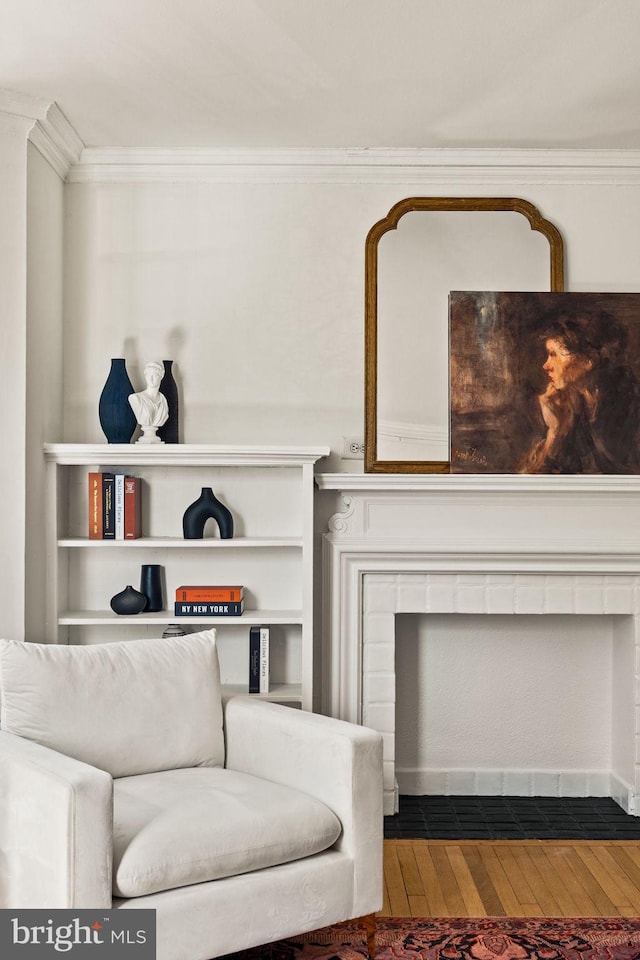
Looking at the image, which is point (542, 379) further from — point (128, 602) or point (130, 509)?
point (128, 602)

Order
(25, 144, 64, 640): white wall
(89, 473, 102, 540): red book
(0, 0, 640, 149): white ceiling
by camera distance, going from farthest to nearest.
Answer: (89, 473, 102, 540): red book, (25, 144, 64, 640): white wall, (0, 0, 640, 149): white ceiling

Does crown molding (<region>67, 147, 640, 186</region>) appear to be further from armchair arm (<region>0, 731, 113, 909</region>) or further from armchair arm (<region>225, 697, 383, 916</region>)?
armchair arm (<region>0, 731, 113, 909</region>)

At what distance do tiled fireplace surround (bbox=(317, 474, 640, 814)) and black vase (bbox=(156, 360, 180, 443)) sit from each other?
67 centimetres

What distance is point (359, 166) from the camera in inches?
148

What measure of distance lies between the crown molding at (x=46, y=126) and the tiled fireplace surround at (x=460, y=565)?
1.67 m

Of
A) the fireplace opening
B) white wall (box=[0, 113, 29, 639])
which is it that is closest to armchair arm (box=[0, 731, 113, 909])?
white wall (box=[0, 113, 29, 639])

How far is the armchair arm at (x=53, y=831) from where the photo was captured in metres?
2.04

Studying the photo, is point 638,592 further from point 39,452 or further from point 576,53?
point 39,452

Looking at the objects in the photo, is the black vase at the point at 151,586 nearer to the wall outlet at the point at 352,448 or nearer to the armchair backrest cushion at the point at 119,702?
the armchair backrest cushion at the point at 119,702

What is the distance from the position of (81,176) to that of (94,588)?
1.71 m

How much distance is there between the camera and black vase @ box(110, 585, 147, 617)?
3.55 metres

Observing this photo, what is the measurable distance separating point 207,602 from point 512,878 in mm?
1466

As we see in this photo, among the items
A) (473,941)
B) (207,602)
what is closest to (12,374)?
(207,602)

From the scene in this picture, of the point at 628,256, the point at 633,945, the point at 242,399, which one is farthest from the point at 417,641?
the point at 628,256
